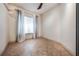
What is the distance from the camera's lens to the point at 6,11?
5.39 feet

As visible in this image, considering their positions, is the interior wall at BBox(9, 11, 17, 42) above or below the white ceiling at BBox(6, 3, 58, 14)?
below

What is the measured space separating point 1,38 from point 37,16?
0.81 meters

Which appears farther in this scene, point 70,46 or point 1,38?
point 70,46

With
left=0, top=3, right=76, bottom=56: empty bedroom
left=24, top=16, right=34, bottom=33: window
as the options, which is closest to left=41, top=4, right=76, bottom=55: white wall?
left=0, top=3, right=76, bottom=56: empty bedroom

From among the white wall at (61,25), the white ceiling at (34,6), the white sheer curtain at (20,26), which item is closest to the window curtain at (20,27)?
the white sheer curtain at (20,26)

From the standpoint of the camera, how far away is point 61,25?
178cm

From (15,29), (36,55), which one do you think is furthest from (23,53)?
(15,29)

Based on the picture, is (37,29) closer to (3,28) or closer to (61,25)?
(61,25)

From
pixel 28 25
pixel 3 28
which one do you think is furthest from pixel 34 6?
pixel 3 28

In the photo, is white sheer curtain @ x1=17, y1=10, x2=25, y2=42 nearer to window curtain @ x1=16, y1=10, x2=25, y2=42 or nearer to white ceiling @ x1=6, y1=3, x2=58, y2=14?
window curtain @ x1=16, y1=10, x2=25, y2=42

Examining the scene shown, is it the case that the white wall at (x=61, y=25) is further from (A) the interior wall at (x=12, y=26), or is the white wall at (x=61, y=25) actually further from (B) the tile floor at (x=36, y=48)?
(A) the interior wall at (x=12, y=26)

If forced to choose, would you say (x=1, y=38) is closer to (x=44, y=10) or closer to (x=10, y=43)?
(x=10, y=43)

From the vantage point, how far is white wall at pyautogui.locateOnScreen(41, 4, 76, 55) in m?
1.69

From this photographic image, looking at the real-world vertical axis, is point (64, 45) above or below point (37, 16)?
below
